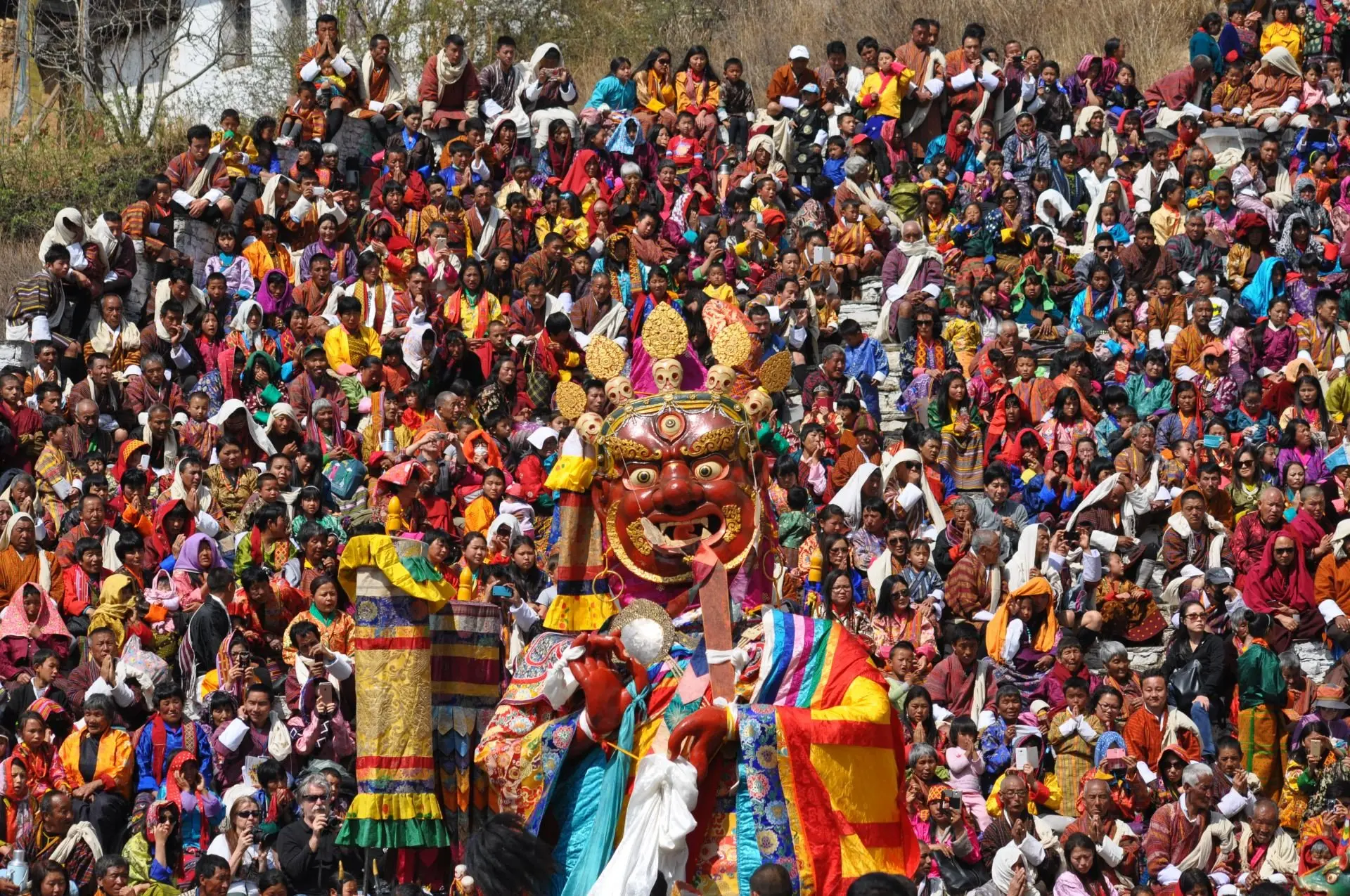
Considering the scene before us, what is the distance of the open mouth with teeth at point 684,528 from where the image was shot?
10.2 m

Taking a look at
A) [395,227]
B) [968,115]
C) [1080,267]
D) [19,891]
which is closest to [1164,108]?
[968,115]

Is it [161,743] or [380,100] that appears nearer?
[161,743]

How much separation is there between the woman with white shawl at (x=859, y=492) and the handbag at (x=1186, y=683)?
8.76 feet

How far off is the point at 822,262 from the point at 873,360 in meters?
1.60

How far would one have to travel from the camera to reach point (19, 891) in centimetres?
1327

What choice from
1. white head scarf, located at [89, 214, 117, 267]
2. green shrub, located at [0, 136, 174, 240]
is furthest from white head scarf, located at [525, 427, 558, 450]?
green shrub, located at [0, 136, 174, 240]

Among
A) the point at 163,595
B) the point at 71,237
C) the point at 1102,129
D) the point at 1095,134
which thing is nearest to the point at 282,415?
the point at 163,595

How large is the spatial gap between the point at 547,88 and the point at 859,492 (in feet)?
23.2

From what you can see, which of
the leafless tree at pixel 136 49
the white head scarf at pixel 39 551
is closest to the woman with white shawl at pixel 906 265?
the white head scarf at pixel 39 551

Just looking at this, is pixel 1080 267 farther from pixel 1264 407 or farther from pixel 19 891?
pixel 19 891

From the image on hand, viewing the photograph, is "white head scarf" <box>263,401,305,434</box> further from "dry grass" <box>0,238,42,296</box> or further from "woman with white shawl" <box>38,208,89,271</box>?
"dry grass" <box>0,238,42,296</box>

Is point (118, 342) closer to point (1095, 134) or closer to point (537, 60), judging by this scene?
point (537, 60)

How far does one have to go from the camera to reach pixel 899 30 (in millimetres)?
28562

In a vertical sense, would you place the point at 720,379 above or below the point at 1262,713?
above
